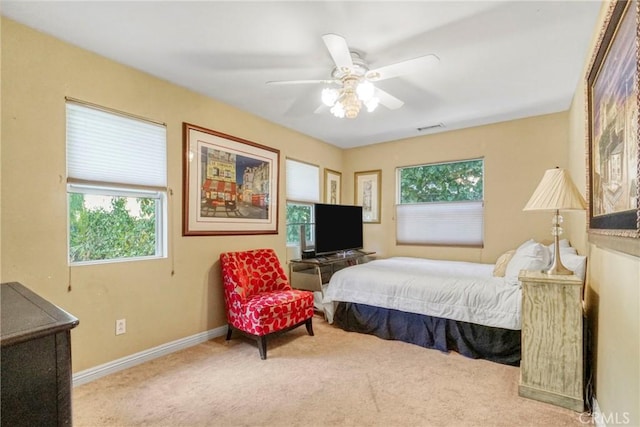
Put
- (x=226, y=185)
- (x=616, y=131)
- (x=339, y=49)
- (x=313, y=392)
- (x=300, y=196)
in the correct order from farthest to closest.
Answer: (x=300, y=196)
(x=226, y=185)
(x=313, y=392)
(x=339, y=49)
(x=616, y=131)

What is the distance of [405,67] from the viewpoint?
205 centimetres

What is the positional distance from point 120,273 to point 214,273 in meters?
0.88

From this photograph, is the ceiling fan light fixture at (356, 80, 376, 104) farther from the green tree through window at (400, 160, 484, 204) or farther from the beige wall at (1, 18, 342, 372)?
the green tree through window at (400, 160, 484, 204)

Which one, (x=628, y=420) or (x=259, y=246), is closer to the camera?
(x=628, y=420)

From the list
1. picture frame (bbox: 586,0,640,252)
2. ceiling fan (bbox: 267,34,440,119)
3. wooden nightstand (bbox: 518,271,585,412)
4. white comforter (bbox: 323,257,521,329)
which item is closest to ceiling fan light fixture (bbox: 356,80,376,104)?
ceiling fan (bbox: 267,34,440,119)

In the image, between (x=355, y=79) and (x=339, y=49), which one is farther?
(x=355, y=79)

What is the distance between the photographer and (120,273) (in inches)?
96.7

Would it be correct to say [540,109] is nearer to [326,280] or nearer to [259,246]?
[326,280]

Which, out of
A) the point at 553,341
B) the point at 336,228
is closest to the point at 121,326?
the point at 336,228

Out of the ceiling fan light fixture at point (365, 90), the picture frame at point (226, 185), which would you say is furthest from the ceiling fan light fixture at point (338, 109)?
the picture frame at point (226, 185)

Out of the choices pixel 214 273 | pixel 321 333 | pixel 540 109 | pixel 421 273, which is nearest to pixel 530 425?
pixel 421 273

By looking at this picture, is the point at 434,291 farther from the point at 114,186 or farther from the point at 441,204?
the point at 114,186

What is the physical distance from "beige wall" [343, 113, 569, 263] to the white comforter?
0.61 metres

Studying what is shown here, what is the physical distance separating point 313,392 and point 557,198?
2039 mm
